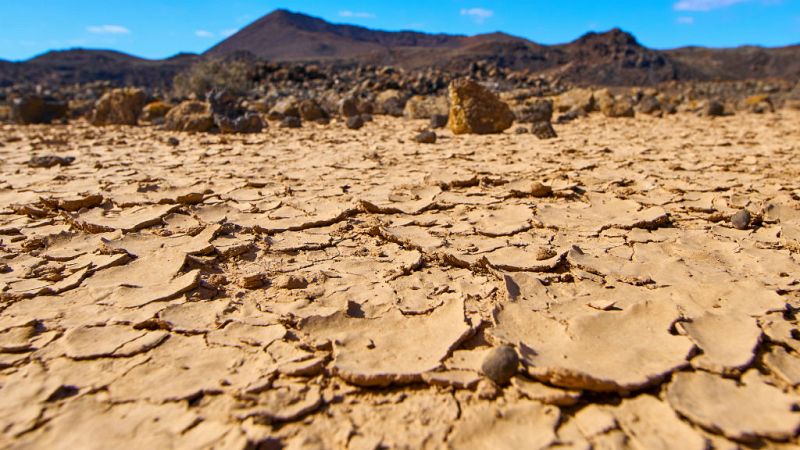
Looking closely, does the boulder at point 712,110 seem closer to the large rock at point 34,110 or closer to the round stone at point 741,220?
the round stone at point 741,220

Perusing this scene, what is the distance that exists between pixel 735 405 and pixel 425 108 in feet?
19.8

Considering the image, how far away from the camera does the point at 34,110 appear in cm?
716

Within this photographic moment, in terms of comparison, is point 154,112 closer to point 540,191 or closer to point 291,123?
point 291,123

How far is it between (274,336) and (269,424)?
345mm

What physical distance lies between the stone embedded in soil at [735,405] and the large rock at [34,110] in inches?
327

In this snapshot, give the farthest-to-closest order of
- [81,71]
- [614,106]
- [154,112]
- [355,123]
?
[81,71] < [154,112] < [614,106] < [355,123]

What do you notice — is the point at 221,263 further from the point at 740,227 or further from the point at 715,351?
the point at 740,227

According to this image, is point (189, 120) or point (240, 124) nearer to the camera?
point (240, 124)

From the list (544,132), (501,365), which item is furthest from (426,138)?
(501,365)

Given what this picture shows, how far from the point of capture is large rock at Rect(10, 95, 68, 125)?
7082 millimetres

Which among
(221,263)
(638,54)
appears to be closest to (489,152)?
(221,263)

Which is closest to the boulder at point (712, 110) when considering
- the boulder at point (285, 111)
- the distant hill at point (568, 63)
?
the boulder at point (285, 111)

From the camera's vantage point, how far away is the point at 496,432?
1003 mm

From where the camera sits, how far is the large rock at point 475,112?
505 cm
